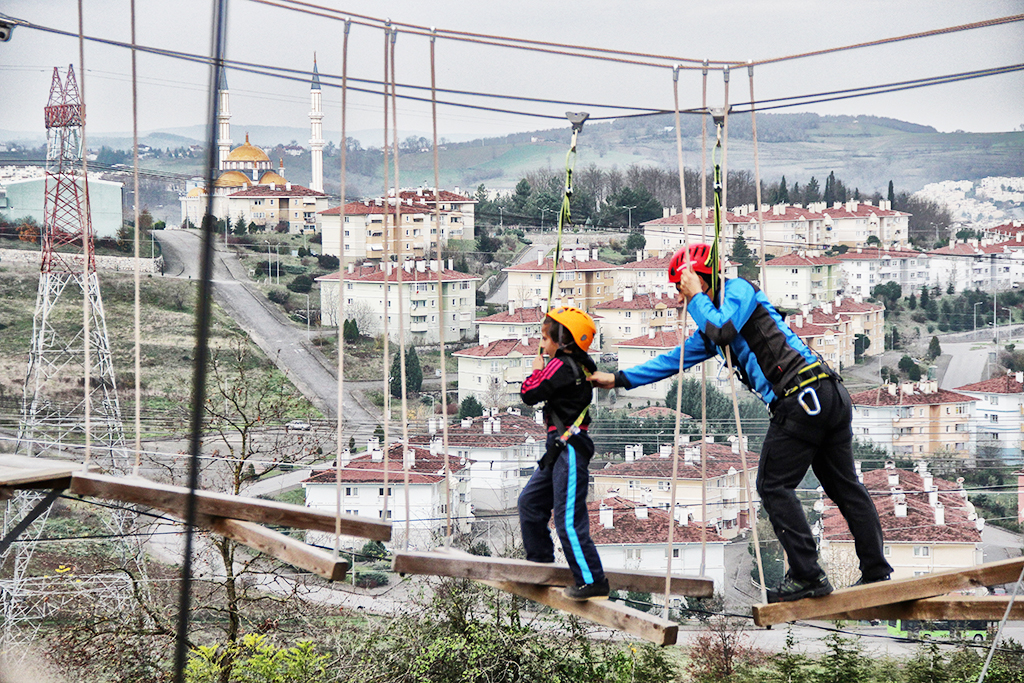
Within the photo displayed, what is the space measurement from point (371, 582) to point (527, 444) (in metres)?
6.11

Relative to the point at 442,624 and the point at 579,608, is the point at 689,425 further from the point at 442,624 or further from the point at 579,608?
the point at 579,608

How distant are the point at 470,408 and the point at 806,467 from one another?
104ft

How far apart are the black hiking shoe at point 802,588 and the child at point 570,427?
0.47m

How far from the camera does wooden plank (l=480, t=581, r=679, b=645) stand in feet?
8.73

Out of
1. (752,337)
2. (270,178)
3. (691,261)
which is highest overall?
(270,178)

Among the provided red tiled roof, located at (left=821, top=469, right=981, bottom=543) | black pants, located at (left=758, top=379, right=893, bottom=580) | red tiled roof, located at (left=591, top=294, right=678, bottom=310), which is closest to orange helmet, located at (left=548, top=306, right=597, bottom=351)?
black pants, located at (left=758, top=379, right=893, bottom=580)

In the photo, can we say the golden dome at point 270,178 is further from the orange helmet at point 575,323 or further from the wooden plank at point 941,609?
the wooden plank at point 941,609

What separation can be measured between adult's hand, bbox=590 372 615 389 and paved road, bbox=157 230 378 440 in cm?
2946

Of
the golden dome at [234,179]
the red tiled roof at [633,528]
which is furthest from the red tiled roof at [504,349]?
the golden dome at [234,179]

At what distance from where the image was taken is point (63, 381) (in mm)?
32844

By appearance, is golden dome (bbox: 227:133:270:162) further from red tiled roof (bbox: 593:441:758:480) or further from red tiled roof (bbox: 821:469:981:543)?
red tiled roof (bbox: 821:469:981:543)

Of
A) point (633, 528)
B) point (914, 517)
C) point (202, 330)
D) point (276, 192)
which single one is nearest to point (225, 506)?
point (202, 330)

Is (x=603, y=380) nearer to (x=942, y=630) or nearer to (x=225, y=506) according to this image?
(x=225, y=506)

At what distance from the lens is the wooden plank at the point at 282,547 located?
9.16 feet
